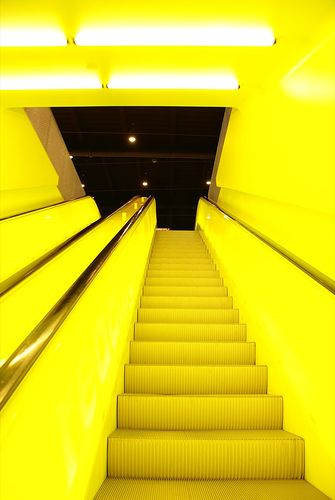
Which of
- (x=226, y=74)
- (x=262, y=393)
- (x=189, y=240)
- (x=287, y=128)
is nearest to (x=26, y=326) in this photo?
(x=262, y=393)

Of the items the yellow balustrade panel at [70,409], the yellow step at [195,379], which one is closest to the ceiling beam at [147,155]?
the yellow balustrade panel at [70,409]

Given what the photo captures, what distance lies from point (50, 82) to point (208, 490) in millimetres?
3914

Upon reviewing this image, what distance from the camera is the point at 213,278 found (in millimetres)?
4871

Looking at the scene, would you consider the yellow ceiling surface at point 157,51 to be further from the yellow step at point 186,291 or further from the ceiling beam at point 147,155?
the ceiling beam at point 147,155

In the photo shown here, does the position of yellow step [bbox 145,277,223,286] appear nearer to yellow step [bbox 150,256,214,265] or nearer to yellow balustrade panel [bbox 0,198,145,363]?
yellow balustrade panel [bbox 0,198,145,363]

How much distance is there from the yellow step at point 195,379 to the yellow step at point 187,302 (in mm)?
1196

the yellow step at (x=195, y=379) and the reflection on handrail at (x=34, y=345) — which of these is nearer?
the reflection on handrail at (x=34, y=345)

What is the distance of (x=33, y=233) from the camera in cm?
473

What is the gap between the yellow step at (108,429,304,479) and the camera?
2.18m

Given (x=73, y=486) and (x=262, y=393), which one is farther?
(x=262, y=393)

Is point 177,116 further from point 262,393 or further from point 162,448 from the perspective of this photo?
point 162,448

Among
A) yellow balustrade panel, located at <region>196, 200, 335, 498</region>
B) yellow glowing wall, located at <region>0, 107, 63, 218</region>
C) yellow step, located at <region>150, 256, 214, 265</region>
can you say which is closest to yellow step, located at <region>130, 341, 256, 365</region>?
yellow balustrade panel, located at <region>196, 200, 335, 498</region>

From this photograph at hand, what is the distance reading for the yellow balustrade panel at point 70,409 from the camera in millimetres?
1158

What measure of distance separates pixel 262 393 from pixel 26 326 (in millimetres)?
1888
